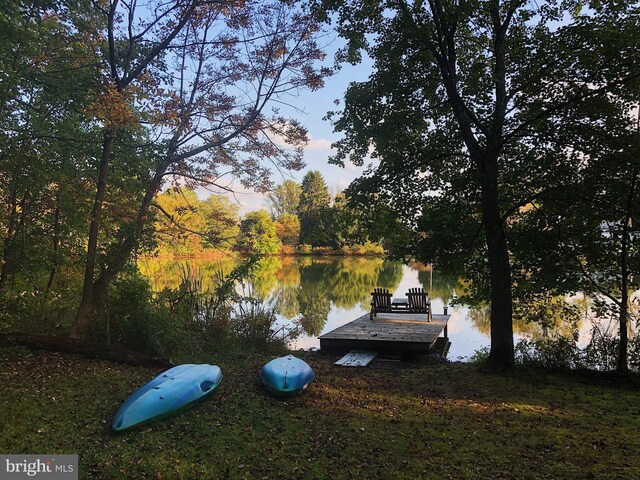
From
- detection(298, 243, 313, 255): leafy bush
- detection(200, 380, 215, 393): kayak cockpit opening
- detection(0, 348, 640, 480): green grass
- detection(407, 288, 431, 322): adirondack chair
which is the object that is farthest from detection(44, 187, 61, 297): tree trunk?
detection(298, 243, 313, 255): leafy bush

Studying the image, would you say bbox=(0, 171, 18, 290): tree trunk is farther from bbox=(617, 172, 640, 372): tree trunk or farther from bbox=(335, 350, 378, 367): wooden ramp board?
bbox=(617, 172, 640, 372): tree trunk

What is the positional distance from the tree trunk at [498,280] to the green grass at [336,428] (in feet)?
1.34

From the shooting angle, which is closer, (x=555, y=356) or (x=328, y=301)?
(x=555, y=356)

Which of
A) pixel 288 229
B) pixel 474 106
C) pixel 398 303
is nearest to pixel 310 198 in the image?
pixel 288 229

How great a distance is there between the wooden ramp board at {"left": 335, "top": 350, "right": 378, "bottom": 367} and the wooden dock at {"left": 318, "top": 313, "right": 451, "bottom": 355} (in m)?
0.28

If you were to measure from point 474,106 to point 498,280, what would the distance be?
118 inches

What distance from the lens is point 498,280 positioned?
6.73 metres

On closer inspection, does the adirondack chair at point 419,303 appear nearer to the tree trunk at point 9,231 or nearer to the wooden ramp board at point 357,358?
the wooden ramp board at point 357,358

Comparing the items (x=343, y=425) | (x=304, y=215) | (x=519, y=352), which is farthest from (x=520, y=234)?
(x=304, y=215)

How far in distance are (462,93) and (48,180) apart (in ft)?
22.6

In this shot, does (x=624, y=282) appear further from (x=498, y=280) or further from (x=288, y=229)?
(x=288, y=229)

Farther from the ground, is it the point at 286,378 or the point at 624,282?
the point at 624,282

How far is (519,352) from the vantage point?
7.62 m

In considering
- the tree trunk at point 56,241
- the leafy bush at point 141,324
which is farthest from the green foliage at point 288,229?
the tree trunk at point 56,241
